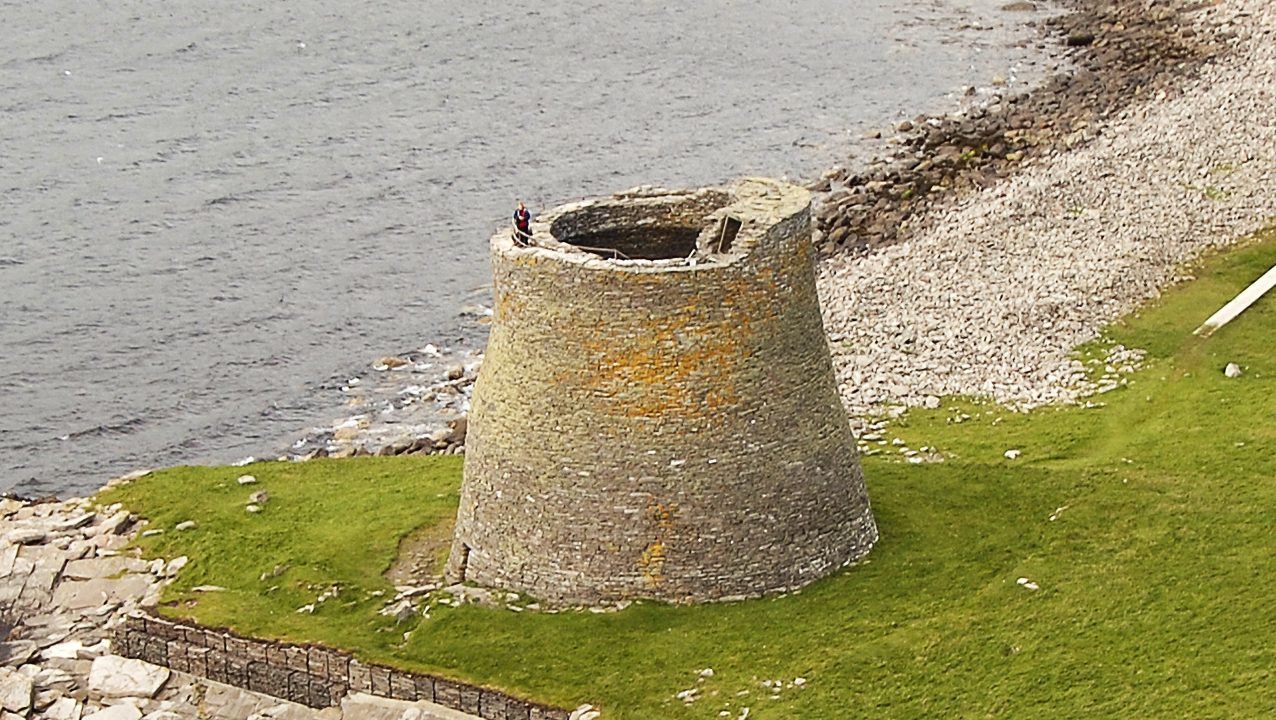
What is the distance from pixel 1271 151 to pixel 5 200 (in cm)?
3622

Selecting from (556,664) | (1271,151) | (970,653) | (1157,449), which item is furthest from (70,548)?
(1271,151)

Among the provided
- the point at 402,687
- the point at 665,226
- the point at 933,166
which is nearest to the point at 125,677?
the point at 402,687

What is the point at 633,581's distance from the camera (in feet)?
84.4

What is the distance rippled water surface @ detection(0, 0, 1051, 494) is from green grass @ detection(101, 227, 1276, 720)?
37.8ft

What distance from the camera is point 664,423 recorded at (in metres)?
25.0

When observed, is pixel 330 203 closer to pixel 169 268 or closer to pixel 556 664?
pixel 169 268

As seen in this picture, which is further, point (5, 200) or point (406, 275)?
point (5, 200)

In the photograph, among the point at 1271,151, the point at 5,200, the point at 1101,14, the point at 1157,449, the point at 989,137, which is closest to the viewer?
the point at 1157,449

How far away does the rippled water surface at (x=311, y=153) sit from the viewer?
45062 mm

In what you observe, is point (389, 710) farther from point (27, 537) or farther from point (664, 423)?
point (27, 537)

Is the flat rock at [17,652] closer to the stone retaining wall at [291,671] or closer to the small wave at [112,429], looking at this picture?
the stone retaining wall at [291,671]

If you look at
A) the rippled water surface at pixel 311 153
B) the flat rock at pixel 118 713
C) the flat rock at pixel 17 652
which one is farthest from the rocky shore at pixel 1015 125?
the flat rock at pixel 118 713

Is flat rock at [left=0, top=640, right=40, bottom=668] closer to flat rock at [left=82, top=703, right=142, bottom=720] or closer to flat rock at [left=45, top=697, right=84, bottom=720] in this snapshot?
flat rock at [left=45, top=697, right=84, bottom=720]

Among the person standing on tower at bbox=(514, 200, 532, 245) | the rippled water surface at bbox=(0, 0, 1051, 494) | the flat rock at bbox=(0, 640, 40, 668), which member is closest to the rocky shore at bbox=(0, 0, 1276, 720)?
the flat rock at bbox=(0, 640, 40, 668)
